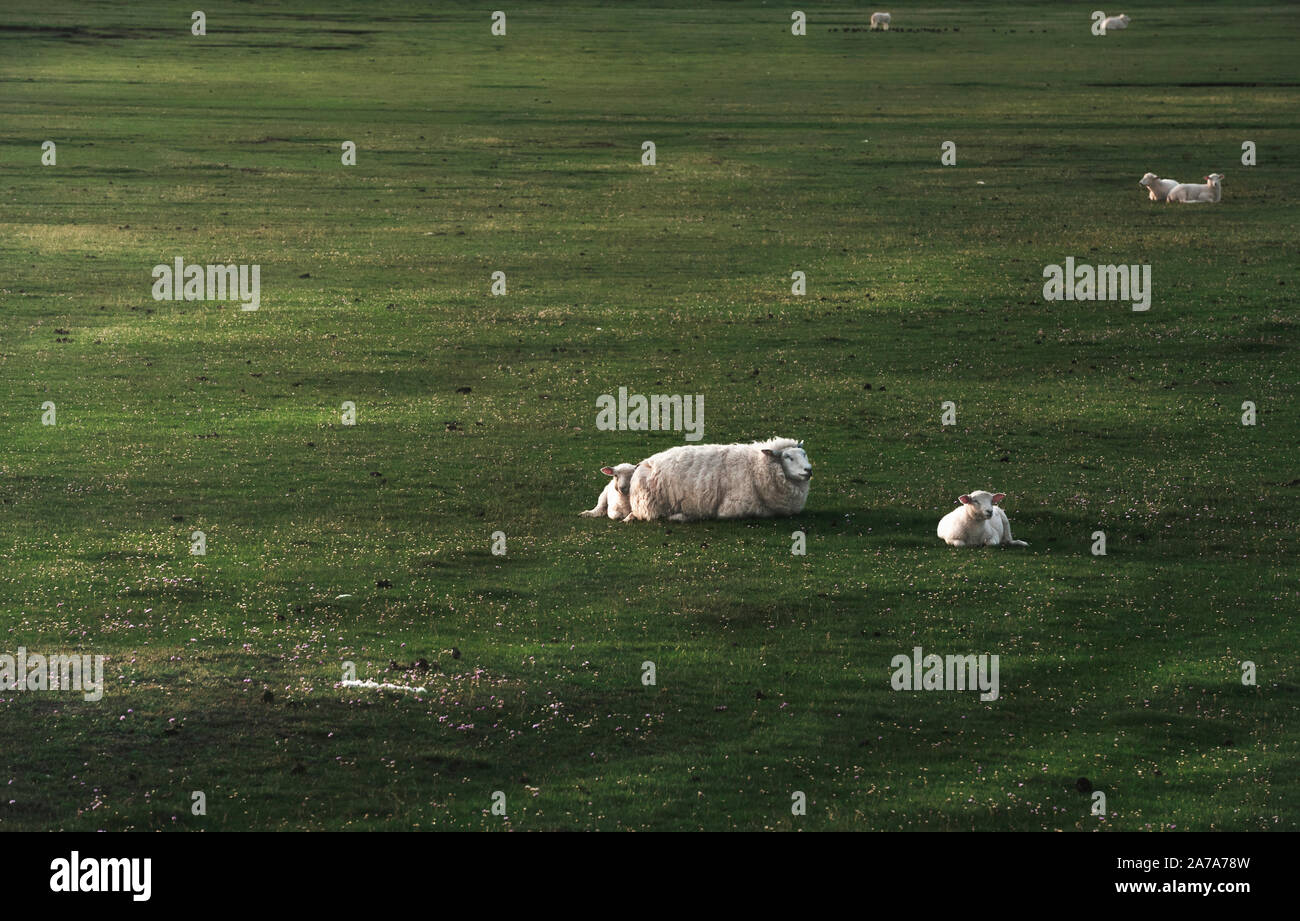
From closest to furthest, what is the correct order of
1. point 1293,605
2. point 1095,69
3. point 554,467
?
point 1293,605 < point 554,467 < point 1095,69

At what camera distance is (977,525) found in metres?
21.0

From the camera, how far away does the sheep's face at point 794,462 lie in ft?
72.4

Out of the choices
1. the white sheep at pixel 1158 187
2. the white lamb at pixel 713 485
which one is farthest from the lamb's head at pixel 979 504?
the white sheep at pixel 1158 187

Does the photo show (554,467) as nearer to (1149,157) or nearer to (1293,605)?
(1293,605)

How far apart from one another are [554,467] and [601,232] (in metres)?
22.6

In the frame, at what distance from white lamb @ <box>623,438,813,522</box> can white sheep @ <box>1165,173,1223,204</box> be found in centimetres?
3255

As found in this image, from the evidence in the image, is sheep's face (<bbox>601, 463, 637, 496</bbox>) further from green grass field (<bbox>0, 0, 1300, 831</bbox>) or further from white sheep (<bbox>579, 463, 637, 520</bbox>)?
green grass field (<bbox>0, 0, 1300, 831</bbox>)

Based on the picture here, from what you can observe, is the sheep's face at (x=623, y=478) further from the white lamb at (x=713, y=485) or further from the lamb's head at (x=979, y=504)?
the lamb's head at (x=979, y=504)

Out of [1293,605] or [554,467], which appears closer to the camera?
[1293,605]

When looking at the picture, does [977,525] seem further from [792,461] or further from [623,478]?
[623,478]

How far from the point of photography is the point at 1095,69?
8538cm

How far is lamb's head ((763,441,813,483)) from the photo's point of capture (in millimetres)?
22062

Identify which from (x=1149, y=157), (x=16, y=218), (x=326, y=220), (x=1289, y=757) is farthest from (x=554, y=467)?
(x=1149, y=157)

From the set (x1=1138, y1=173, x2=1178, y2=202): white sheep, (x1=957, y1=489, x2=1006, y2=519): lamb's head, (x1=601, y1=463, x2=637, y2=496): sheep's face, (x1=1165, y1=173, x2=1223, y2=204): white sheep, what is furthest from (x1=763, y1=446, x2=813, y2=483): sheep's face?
(x1=1138, y1=173, x2=1178, y2=202): white sheep
